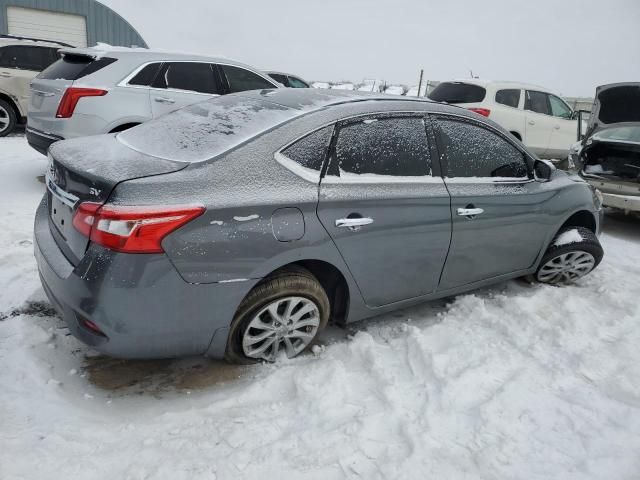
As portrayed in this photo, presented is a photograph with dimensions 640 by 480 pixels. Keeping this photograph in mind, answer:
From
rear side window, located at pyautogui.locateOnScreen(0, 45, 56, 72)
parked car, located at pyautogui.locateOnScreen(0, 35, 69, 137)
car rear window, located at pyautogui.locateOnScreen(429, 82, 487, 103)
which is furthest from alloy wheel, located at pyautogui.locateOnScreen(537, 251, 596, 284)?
rear side window, located at pyautogui.locateOnScreen(0, 45, 56, 72)

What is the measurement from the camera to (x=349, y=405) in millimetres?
2320

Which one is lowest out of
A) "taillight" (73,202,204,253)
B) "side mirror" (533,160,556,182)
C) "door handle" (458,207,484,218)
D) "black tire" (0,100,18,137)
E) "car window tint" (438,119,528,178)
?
"black tire" (0,100,18,137)

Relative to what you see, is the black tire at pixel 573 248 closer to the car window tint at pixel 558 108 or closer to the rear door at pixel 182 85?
the rear door at pixel 182 85

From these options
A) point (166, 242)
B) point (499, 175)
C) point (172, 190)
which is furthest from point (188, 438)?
point (499, 175)

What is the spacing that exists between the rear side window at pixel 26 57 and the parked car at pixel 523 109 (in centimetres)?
772

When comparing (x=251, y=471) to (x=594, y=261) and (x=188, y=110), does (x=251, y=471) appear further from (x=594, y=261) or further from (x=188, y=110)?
(x=594, y=261)

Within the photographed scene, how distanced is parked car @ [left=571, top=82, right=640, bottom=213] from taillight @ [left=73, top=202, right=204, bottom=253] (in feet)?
18.9

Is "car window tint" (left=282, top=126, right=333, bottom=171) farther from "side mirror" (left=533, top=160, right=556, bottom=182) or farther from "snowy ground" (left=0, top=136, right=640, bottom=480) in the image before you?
"side mirror" (left=533, top=160, right=556, bottom=182)

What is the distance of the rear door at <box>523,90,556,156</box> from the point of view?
9.09 metres

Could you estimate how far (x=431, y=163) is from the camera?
9.50ft

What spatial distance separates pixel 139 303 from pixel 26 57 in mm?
9079

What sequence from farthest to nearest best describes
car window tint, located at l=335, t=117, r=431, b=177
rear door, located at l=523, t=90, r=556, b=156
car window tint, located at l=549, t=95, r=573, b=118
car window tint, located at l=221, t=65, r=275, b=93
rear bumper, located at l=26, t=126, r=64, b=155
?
car window tint, located at l=549, t=95, r=573, b=118, rear door, located at l=523, t=90, r=556, b=156, car window tint, located at l=221, t=65, r=275, b=93, rear bumper, located at l=26, t=126, r=64, b=155, car window tint, located at l=335, t=117, r=431, b=177

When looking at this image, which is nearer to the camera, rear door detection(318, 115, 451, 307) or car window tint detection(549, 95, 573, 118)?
rear door detection(318, 115, 451, 307)

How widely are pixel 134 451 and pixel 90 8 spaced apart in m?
19.3
